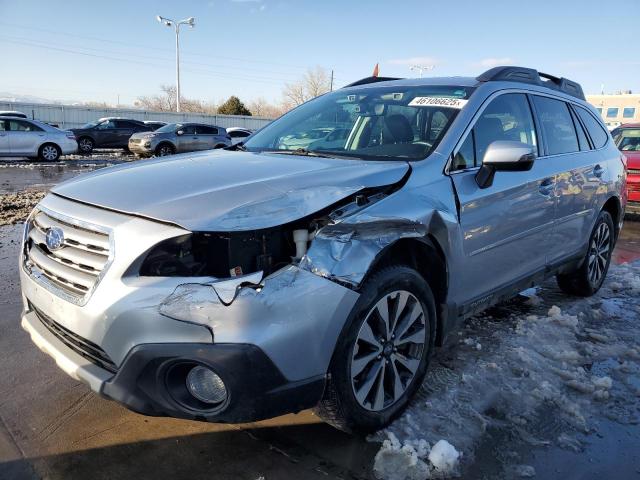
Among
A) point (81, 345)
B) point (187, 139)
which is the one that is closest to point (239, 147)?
point (81, 345)

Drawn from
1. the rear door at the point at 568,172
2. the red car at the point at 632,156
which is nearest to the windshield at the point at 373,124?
the rear door at the point at 568,172

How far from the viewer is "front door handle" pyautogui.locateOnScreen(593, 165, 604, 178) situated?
4.37 m

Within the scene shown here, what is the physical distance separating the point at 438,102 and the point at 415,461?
2093 millimetres

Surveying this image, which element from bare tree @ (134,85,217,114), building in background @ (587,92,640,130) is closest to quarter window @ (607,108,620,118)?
building in background @ (587,92,640,130)

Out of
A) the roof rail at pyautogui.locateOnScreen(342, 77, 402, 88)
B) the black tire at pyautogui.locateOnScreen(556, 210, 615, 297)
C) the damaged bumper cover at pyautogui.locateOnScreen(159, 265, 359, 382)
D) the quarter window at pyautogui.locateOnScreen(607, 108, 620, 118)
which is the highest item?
the quarter window at pyautogui.locateOnScreen(607, 108, 620, 118)

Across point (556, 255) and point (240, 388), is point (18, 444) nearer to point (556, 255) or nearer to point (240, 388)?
point (240, 388)

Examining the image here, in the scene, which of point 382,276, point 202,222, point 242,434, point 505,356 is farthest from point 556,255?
point 202,222

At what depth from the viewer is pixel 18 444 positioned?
7.95ft

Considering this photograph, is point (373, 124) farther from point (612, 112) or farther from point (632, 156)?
point (612, 112)

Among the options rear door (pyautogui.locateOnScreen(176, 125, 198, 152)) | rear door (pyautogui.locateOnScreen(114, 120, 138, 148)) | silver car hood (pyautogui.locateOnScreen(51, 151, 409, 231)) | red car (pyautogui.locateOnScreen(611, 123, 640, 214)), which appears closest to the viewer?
silver car hood (pyautogui.locateOnScreen(51, 151, 409, 231))

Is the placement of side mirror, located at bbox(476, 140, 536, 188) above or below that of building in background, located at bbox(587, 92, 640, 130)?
below

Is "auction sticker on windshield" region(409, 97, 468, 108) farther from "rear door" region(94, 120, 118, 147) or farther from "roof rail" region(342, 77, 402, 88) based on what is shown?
"rear door" region(94, 120, 118, 147)

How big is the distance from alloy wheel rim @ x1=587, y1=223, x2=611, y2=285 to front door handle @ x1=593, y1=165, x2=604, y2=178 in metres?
0.51

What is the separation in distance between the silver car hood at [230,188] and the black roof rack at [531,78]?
134cm
